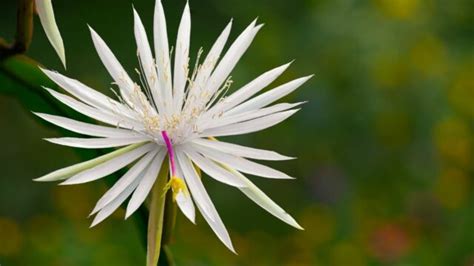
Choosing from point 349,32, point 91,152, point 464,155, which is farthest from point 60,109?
point 464,155

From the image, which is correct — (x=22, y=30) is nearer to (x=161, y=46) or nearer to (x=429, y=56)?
(x=161, y=46)

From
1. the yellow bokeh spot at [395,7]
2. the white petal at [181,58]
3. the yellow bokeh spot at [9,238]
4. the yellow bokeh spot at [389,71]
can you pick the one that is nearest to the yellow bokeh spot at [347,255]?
the yellow bokeh spot at [389,71]

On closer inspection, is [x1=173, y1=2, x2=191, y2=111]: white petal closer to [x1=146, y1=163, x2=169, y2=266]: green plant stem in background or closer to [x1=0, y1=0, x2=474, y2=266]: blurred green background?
[x1=146, y1=163, x2=169, y2=266]: green plant stem in background

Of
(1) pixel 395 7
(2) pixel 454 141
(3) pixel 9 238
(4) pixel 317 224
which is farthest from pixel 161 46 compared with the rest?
(2) pixel 454 141

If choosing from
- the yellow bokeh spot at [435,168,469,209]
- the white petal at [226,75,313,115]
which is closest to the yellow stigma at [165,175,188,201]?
the white petal at [226,75,313,115]

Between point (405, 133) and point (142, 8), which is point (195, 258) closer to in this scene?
point (405, 133)
